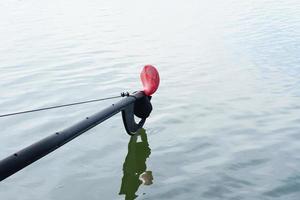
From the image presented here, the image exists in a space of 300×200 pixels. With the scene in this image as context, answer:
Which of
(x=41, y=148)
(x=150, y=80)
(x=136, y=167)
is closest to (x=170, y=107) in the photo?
(x=150, y=80)

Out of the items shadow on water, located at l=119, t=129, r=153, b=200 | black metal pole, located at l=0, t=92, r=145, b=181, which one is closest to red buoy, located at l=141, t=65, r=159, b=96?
shadow on water, located at l=119, t=129, r=153, b=200

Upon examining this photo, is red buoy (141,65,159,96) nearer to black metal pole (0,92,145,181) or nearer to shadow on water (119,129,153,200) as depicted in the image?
shadow on water (119,129,153,200)

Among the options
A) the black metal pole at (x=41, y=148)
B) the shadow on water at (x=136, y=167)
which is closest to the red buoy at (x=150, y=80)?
the shadow on water at (x=136, y=167)

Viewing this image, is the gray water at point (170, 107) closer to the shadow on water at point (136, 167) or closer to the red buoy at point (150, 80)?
the shadow on water at point (136, 167)

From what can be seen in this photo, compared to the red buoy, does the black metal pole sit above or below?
below

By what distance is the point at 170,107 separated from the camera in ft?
35.9

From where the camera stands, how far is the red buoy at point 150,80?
27.9 feet

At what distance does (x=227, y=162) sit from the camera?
24.8 feet

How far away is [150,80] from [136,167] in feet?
6.48

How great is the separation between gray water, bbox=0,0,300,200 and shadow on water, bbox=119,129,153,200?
1.4 inches

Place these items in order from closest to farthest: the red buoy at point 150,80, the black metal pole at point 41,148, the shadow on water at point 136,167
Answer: the black metal pole at point 41,148
the shadow on water at point 136,167
the red buoy at point 150,80

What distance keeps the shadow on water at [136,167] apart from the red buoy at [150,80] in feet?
3.69

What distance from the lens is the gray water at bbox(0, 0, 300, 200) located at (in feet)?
23.0

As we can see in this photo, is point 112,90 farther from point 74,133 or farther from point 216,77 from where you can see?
point 74,133
